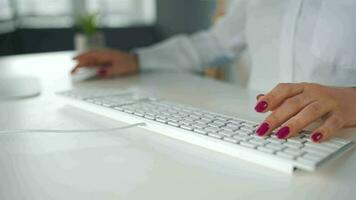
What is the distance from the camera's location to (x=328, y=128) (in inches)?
16.9

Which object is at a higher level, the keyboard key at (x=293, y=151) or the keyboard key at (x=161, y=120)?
the keyboard key at (x=161, y=120)

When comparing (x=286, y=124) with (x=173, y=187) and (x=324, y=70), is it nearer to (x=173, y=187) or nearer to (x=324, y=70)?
(x=173, y=187)

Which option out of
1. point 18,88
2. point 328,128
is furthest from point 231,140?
point 18,88

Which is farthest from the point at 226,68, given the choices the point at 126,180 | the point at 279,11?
the point at 126,180

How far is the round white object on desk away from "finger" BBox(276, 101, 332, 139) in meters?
0.54

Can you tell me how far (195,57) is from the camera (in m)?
1.17

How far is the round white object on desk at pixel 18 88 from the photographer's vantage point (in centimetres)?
74

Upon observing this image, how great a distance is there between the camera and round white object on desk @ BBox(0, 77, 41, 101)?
2.44 ft

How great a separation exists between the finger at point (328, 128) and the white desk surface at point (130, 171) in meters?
0.03

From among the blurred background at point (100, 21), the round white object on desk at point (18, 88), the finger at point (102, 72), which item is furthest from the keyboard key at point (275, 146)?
the blurred background at point (100, 21)

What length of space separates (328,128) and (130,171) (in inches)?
9.3

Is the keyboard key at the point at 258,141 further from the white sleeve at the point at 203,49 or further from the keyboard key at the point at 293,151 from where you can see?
the white sleeve at the point at 203,49

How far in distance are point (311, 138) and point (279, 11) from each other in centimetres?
56

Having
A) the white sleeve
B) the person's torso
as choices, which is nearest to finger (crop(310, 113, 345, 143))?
the person's torso
